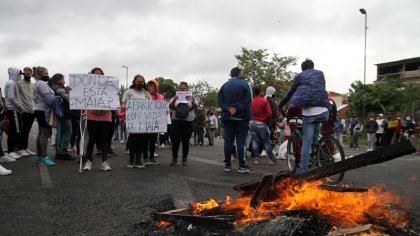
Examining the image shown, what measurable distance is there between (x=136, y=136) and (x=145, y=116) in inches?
19.0

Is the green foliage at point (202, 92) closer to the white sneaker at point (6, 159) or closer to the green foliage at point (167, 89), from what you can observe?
the green foliage at point (167, 89)

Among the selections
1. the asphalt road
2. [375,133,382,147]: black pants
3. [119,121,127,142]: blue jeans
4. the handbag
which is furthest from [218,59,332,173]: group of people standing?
[375,133,382,147]: black pants

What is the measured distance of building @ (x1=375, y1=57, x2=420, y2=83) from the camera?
65081 millimetres

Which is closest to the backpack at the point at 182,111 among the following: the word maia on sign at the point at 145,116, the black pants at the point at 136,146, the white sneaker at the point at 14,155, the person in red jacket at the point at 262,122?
the word maia on sign at the point at 145,116

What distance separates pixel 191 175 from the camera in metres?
7.33

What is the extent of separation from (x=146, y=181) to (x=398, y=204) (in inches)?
147

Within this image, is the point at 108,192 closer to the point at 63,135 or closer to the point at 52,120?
the point at 52,120

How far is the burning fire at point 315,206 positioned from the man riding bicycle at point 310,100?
2685 millimetres

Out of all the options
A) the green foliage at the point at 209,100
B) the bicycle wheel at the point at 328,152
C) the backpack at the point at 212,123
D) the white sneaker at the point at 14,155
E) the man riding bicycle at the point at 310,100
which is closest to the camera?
the man riding bicycle at the point at 310,100

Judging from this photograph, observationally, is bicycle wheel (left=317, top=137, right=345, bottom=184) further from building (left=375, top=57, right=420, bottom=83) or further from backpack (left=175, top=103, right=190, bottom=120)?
building (left=375, top=57, right=420, bottom=83)

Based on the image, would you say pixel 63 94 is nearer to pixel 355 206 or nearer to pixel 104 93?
pixel 104 93

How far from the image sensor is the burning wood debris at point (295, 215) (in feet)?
10.1

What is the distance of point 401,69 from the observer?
2862 inches

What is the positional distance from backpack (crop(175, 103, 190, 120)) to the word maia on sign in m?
0.36
